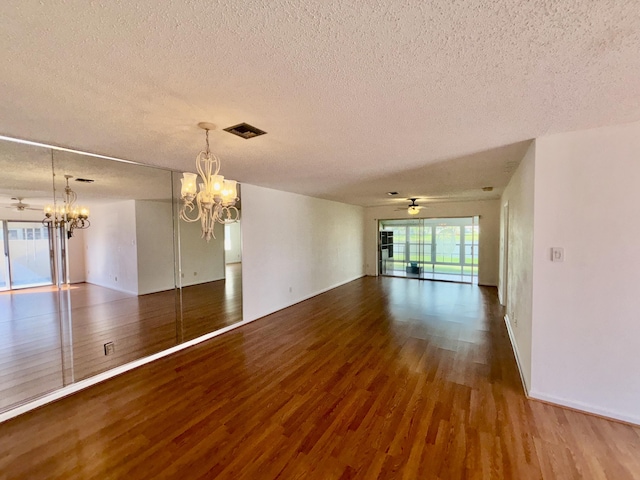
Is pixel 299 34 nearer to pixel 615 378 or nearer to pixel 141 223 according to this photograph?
pixel 615 378

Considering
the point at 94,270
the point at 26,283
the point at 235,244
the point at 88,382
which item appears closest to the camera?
the point at 88,382

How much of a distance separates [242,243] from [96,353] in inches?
91.0

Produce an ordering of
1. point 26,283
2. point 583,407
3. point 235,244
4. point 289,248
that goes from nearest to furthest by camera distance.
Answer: point 583,407 → point 26,283 → point 235,244 → point 289,248

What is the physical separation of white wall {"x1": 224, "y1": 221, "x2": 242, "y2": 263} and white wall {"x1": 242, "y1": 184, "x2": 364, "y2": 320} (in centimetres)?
13

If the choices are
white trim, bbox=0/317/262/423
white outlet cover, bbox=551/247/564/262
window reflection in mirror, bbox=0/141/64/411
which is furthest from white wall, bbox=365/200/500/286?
window reflection in mirror, bbox=0/141/64/411

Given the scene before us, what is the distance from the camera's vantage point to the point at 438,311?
5055 millimetres

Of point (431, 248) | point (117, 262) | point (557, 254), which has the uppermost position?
point (557, 254)

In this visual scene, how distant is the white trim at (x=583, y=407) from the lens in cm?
216

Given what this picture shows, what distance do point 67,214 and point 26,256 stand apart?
0.75 meters

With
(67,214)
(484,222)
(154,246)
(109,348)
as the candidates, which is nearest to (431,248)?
(484,222)

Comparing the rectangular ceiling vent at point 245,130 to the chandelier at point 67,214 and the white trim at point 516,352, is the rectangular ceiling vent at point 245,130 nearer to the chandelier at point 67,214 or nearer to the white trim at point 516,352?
the chandelier at point 67,214

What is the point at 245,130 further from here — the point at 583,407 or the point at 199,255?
the point at 583,407

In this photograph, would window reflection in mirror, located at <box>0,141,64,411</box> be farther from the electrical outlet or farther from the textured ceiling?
the textured ceiling

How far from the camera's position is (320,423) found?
7.18 feet
